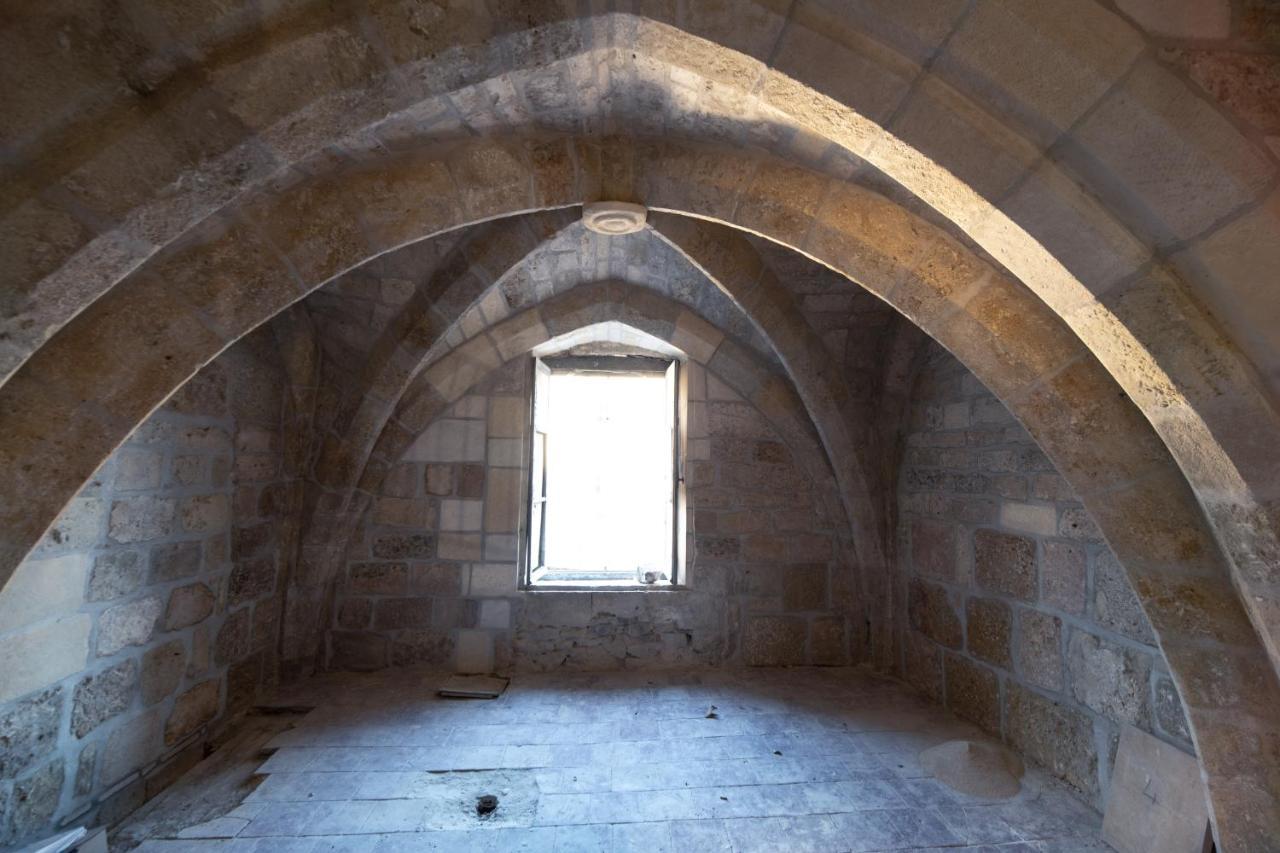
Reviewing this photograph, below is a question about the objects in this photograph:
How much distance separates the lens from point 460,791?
225 centimetres

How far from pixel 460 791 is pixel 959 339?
246cm

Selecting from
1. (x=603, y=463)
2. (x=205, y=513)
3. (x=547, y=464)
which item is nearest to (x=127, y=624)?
(x=205, y=513)

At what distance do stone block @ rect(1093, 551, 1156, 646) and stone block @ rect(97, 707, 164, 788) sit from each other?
3670 millimetres

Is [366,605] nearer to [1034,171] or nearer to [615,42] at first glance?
[615,42]

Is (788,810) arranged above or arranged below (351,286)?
below

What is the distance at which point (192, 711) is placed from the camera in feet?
8.31

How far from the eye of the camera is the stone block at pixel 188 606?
2.41 metres

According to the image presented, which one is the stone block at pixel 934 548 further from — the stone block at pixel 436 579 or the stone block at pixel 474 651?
the stone block at pixel 436 579

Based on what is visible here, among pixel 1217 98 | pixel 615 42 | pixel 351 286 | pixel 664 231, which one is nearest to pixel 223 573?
pixel 351 286

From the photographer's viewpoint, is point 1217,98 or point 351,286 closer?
point 1217,98

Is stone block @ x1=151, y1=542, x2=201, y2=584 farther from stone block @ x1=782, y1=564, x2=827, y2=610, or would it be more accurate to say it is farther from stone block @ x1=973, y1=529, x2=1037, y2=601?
stone block @ x1=973, y1=529, x2=1037, y2=601

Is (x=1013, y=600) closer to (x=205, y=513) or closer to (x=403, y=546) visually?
(x=403, y=546)

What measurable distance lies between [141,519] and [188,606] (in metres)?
0.50

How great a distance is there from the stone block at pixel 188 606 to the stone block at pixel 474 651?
1342 millimetres
